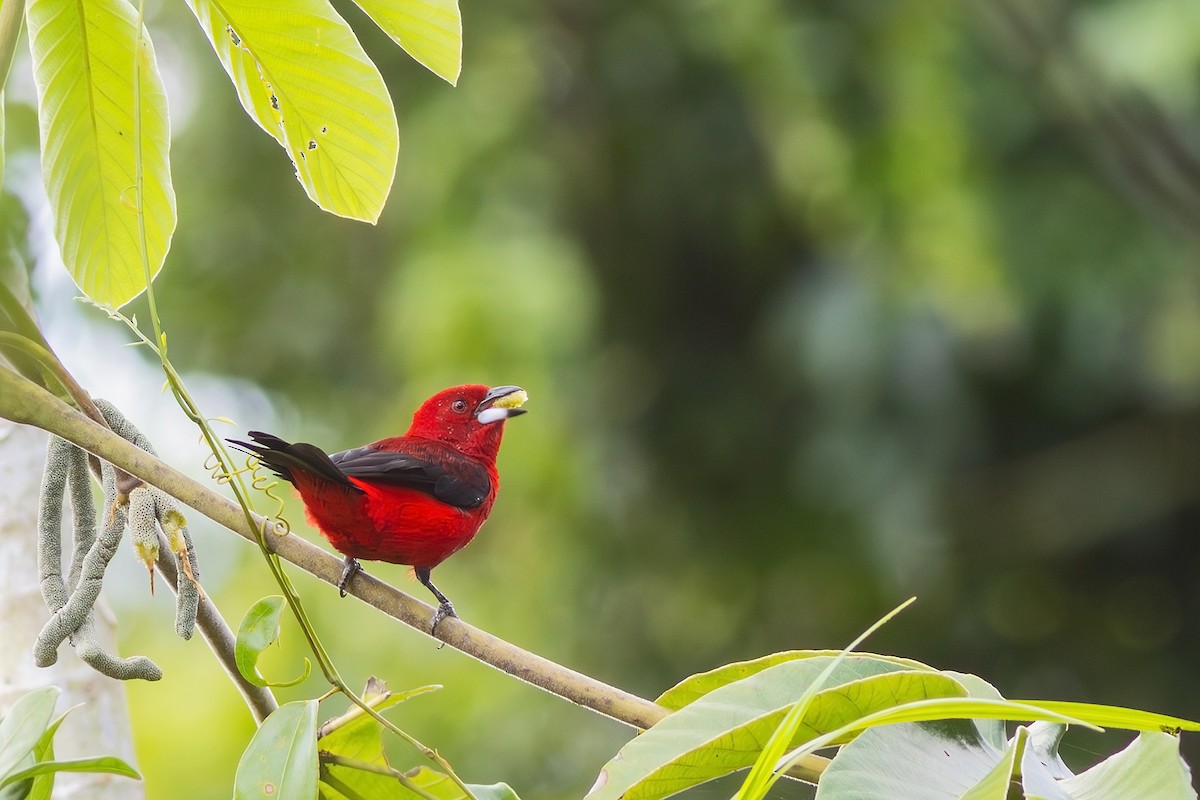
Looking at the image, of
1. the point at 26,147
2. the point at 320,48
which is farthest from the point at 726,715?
the point at 26,147

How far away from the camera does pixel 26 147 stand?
1.97 meters

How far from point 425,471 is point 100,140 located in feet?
2.44

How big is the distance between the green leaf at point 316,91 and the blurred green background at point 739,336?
319cm

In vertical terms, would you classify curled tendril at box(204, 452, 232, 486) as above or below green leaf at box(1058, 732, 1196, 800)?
above

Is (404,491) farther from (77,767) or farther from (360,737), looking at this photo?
(77,767)

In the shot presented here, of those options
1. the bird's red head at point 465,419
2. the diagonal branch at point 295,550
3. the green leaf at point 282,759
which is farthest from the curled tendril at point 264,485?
the bird's red head at point 465,419

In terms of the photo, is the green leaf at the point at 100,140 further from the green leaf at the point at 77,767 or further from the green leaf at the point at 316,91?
the green leaf at the point at 77,767

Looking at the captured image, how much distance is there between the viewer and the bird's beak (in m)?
1.93

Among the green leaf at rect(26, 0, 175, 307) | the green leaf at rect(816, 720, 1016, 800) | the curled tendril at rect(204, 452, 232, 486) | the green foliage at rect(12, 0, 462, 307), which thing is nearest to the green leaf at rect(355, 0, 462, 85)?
the green foliage at rect(12, 0, 462, 307)

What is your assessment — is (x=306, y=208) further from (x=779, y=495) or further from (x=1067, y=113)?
(x=1067, y=113)

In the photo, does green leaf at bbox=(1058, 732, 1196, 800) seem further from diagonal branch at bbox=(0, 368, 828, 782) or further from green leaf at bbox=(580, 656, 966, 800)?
diagonal branch at bbox=(0, 368, 828, 782)

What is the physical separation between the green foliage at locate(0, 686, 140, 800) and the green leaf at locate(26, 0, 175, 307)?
1.47 feet

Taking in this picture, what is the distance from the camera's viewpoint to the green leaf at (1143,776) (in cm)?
78

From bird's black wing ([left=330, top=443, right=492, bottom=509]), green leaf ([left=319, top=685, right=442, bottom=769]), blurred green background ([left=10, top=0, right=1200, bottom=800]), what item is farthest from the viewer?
blurred green background ([left=10, top=0, right=1200, bottom=800])
